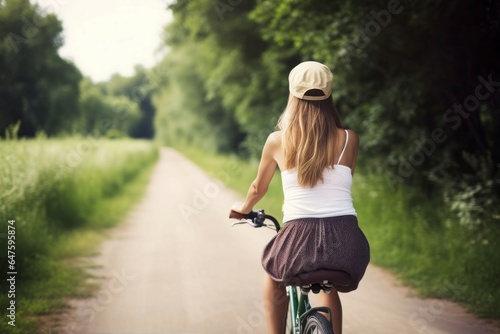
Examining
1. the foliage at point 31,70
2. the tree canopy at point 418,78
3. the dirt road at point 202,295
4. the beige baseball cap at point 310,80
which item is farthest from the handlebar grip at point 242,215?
the foliage at point 31,70

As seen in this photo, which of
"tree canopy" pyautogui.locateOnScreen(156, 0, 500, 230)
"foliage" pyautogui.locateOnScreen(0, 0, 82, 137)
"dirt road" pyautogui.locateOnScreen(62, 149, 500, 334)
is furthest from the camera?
"foliage" pyautogui.locateOnScreen(0, 0, 82, 137)

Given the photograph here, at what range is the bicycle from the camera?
2.60 metres

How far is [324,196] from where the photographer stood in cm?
272

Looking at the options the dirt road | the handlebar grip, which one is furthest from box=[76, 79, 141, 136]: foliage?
the handlebar grip

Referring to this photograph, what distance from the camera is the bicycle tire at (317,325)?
259 centimetres

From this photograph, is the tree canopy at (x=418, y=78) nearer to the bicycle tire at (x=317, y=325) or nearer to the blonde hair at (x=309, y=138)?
the blonde hair at (x=309, y=138)

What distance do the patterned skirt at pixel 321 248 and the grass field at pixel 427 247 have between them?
282 centimetres

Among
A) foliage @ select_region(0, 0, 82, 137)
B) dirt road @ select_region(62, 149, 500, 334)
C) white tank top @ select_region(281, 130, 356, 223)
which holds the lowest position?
dirt road @ select_region(62, 149, 500, 334)

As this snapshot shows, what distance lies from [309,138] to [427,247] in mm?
4794

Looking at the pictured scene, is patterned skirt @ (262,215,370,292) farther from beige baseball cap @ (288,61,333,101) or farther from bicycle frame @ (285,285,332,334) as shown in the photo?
beige baseball cap @ (288,61,333,101)

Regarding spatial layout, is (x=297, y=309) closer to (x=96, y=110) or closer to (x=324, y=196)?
(x=324, y=196)

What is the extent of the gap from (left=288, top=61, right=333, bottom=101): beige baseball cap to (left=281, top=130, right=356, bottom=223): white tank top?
0.30m

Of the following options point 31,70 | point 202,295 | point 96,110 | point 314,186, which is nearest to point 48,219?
point 31,70

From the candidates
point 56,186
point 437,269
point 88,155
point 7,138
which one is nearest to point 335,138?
point 437,269
